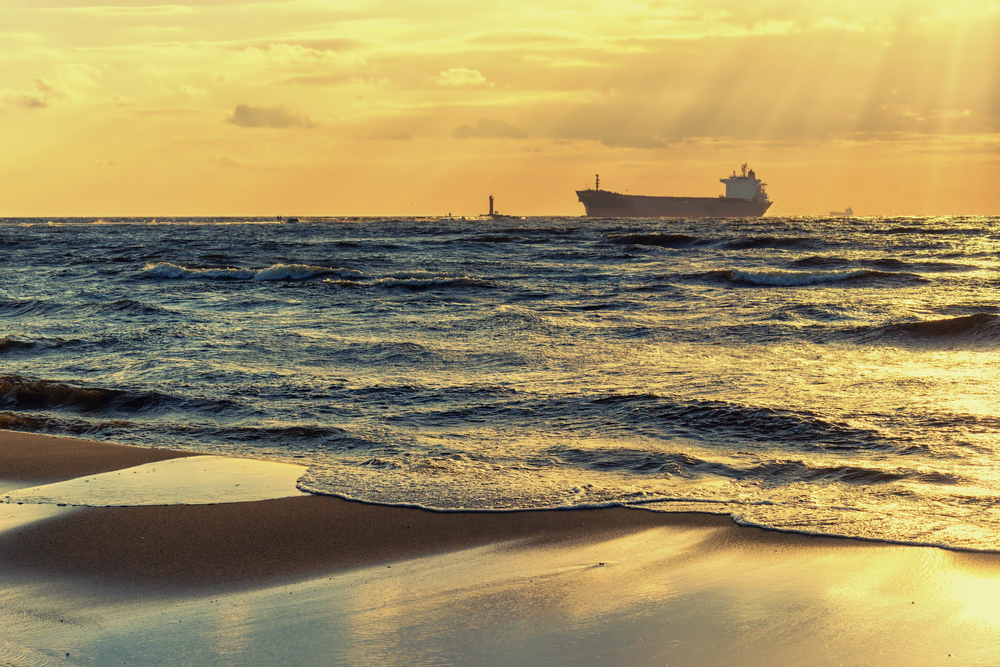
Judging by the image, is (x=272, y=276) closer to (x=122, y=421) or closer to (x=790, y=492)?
(x=122, y=421)

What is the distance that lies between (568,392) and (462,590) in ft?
14.2

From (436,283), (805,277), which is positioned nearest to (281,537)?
(436,283)

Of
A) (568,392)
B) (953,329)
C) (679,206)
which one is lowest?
(568,392)

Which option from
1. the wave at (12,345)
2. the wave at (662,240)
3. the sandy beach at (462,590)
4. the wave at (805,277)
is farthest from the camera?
the wave at (662,240)

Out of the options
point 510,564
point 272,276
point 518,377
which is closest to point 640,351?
point 518,377

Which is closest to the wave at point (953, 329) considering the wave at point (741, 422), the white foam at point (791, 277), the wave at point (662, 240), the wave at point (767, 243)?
the wave at point (741, 422)

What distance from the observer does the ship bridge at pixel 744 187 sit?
128625 millimetres

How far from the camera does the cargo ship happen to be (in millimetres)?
127375

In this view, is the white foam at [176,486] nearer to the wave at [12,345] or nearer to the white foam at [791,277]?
the wave at [12,345]

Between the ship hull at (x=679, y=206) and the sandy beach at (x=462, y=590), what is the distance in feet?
417

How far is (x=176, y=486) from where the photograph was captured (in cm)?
507

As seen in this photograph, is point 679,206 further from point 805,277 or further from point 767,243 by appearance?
point 805,277

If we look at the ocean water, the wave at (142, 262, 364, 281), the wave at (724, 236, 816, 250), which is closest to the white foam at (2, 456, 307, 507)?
the ocean water

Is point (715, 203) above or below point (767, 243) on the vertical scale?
above
